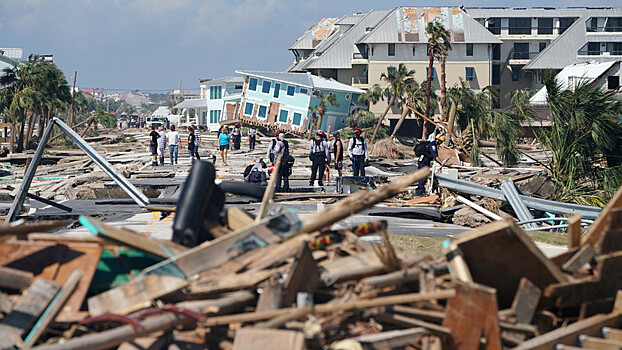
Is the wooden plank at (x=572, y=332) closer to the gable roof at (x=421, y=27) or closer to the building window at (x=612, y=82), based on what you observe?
the building window at (x=612, y=82)

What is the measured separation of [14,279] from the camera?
17.7 ft

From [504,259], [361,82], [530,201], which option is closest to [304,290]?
[504,259]

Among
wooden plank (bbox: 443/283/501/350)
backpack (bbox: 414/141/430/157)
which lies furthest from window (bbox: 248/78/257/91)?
wooden plank (bbox: 443/283/501/350)

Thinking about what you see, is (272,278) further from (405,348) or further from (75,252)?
(75,252)

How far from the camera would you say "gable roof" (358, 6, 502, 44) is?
73312 millimetres

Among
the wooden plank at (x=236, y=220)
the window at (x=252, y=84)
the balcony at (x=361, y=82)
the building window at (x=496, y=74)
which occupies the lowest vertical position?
the wooden plank at (x=236, y=220)

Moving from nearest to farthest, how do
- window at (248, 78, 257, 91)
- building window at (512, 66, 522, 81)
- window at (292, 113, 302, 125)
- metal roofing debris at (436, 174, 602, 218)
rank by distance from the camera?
metal roofing debris at (436, 174, 602, 218) < window at (292, 113, 302, 125) < window at (248, 78, 257, 91) < building window at (512, 66, 522, 81)

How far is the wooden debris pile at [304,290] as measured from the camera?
5082mm

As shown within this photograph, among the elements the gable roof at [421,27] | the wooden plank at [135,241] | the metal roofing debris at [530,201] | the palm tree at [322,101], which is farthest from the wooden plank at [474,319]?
the gable roof at [421,27]

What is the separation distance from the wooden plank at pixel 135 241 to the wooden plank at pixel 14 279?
0.61 metres

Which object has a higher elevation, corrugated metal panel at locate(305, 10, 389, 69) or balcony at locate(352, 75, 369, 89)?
corrugated metal panel at locate(305, 10, 389, 69)

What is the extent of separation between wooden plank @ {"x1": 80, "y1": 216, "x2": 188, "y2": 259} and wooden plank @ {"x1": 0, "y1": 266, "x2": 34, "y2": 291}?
61 cm

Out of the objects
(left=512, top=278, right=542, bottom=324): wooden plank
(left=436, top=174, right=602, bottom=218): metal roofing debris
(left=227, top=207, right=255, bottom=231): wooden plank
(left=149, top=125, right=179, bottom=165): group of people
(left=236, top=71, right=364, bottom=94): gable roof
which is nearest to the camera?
(left=512, top=278, right=542, bottom=324): wooden plank

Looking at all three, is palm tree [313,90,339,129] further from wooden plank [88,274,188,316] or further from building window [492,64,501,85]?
wooden plank [88,274,188,316]
